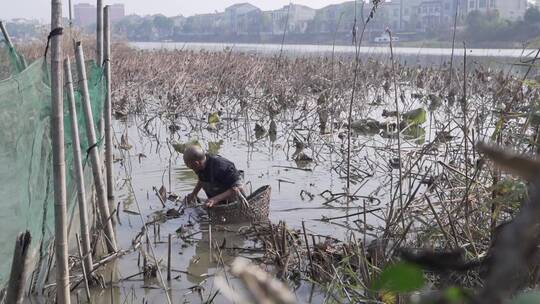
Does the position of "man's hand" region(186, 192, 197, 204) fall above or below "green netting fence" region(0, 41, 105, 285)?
below

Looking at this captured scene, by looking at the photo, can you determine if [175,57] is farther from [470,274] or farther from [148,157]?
[470,274]

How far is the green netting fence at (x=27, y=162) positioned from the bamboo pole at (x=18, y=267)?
86cm

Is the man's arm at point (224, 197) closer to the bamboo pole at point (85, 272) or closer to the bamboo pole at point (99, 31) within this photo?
the bamboo pole at point (99, 31)

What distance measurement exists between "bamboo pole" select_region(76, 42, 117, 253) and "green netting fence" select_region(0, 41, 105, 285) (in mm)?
151

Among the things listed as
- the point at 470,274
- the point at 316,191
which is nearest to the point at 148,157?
the point at 316,191

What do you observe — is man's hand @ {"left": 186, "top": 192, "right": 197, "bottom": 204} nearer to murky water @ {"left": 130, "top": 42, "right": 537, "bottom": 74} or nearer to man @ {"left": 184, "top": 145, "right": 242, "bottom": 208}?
man @ {"left": 184, "top": 145, "right": 242, "bottom": 208}

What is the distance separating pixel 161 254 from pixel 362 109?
1033 cm

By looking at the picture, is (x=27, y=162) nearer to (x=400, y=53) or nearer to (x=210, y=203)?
(x=210, y=203)

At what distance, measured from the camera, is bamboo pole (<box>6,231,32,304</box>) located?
2.67 m

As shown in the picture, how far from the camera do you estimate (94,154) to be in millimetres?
4852

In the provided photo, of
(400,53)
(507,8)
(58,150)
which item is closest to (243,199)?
(58,150)

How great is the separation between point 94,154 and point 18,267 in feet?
7.19

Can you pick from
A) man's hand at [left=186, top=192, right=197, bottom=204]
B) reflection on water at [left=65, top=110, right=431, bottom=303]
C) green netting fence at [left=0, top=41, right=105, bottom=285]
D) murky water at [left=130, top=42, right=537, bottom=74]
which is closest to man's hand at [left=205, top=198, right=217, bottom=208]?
reflection on water at [left=65, top=110, right=431, bottom=303]

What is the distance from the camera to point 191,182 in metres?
9.20
